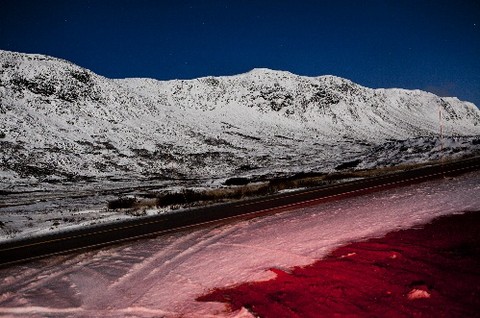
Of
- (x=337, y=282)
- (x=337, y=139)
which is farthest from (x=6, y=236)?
(x=337, y=139)

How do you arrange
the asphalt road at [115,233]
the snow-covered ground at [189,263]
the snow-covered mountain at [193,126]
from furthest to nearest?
1. the snow-covered mountain at [193,126]
2. the asphalt road at [115,233]
3. the snow-covered ground at [189,263]

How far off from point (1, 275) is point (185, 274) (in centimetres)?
486

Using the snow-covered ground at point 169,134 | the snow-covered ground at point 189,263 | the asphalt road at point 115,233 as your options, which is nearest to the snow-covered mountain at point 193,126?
the snow-covered ground at point 169,134

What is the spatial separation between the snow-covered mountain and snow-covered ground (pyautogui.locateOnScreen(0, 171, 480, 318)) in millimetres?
37493

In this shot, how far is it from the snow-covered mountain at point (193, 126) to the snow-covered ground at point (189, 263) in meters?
37.5

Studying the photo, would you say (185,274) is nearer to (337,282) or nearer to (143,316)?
(143,316)

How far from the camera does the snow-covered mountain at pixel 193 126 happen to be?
2509 inches

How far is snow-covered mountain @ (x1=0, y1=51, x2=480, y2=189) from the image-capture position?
2509 inches

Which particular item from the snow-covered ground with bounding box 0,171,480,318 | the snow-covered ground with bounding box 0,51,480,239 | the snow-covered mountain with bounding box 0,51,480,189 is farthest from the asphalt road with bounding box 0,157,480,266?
the snow-covered mountain with bounding box 0,51,480,189

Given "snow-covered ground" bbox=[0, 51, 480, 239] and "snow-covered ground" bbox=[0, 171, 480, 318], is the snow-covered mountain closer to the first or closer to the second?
"snow-covered ground" bbox=[0, 51, 480, 239]

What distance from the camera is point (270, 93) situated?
151875mm

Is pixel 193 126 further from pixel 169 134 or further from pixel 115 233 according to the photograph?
pixel 115 233

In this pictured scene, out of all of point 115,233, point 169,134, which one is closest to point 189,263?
point 115,233

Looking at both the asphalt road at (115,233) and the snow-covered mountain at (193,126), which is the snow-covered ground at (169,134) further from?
the asphalt road at (115,233)
